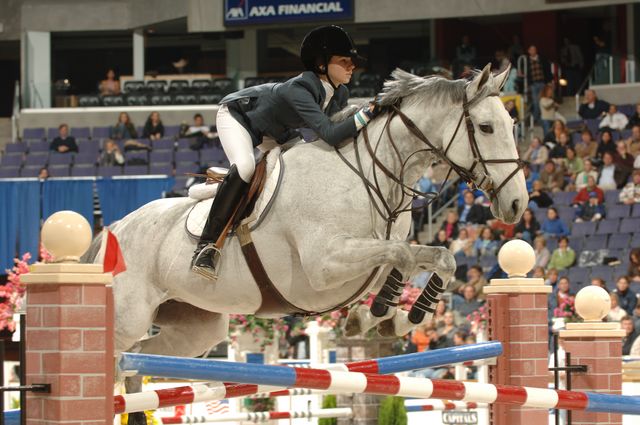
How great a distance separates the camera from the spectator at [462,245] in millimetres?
13250

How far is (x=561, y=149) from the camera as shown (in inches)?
582

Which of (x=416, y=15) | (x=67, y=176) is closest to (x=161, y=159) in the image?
(x=67, y=176)

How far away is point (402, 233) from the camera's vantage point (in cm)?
511

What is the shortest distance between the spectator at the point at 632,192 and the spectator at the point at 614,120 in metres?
2.04

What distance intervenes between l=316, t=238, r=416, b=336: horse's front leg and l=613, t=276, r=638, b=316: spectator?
653 centimetres

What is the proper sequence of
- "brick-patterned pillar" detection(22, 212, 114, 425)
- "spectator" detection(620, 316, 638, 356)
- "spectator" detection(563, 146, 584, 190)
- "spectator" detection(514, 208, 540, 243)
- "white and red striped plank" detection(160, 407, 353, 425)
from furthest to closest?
"spectator" detection(563, 146, 584, 190) < "spectator" detection(514, 208, 540, 243) < "spectator" detection(620, 316, 638, 356) < "white and red striped plank" detection(160, 407, 353, 425) < "brick-patterned pillar" detection(22, 212, 114, 425)

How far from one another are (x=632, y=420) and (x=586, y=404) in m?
3.30

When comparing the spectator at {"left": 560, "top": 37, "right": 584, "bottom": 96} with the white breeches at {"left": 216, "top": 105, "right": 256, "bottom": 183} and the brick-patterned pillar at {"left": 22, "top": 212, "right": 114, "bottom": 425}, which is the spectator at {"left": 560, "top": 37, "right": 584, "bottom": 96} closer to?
the white breeches at {"left": 216, "top": 105, "right": 256, "bottom": 183}

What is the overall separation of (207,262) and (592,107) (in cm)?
1192

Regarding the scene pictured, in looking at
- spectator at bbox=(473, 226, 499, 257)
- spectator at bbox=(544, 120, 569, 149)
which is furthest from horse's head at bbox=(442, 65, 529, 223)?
spectator at bbox=(544, 120, 569, 149)

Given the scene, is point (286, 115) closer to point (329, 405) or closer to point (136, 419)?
point (136, 419)

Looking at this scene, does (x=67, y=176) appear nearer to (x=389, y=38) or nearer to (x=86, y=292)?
(x=389, y=38)

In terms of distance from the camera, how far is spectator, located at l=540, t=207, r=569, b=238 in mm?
13070

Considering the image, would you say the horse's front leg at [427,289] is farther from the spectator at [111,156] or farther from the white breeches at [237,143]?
the spectator at [111,156]
